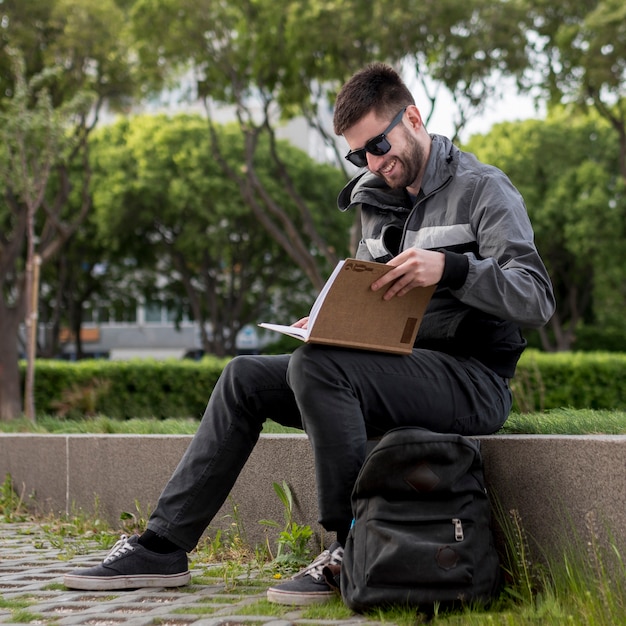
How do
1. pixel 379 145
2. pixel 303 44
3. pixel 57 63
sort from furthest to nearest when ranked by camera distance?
pixel 57 63 < pixel 303 44 < pixel 379 145

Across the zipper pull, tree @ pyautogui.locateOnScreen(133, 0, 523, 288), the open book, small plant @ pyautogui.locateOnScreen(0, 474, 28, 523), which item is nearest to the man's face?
the open book

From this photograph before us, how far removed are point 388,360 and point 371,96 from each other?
1039 millimetres

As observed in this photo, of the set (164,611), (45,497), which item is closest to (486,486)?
(164,611)

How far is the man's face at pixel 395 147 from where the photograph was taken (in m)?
3.72

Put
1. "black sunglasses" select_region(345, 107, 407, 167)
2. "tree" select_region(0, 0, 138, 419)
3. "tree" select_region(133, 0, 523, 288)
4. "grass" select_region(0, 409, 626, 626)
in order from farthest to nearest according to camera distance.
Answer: "tree" select_region(0, 0, 138, 419) < "tree" select_region(133, 0, 523, 288) < "black sunglasses" select_region(345, 107, 407, 167) < "grass" select_region(0, 409, 626, 626)

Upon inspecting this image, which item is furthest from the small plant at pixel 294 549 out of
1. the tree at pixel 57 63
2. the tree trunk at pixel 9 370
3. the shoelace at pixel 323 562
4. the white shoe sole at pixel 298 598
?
the tree at pixel 57 63

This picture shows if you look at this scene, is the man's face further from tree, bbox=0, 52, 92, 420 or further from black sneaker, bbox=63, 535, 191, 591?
tree, bbox=0, 52, 92, 420

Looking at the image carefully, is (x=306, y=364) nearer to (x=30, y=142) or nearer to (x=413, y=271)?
(x=413, y=271)

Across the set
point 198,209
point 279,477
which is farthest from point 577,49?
point 198,209

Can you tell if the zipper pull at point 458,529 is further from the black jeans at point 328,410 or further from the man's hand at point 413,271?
the man's hand at point 413,271

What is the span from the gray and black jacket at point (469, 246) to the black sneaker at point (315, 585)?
820 mm

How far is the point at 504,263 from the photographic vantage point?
10.9 ft

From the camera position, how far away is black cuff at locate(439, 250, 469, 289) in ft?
10.3

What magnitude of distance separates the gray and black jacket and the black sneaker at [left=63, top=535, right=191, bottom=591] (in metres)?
1.21
